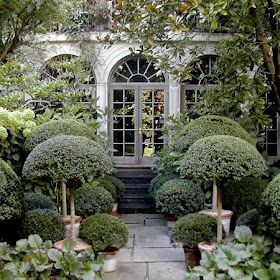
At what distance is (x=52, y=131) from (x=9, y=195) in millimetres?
1449

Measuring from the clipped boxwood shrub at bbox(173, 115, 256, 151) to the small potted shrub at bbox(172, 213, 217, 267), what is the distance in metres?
1.31

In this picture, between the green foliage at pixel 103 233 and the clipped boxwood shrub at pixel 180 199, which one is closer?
the green foliage at pixel 103 233

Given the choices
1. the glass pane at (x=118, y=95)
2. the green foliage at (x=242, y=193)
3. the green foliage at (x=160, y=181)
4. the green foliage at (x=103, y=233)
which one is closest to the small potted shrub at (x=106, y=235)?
the green foliage at (x=103, y=233)

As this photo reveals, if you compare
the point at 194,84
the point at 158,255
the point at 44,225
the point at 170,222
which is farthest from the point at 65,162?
the point at 194,84

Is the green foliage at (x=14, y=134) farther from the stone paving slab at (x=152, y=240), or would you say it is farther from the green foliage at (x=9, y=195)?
the stone paving slab at (x=152, y=240)

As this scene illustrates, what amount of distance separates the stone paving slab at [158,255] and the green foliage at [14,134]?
1.84 m

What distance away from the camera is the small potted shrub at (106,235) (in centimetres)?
443

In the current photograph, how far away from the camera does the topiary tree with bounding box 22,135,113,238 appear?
4121 millimetres

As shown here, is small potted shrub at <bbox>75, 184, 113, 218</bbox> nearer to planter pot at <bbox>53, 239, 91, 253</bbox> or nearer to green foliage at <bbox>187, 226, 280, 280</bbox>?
planter pot at <bbox>53, 239, 91, 253</bbox>

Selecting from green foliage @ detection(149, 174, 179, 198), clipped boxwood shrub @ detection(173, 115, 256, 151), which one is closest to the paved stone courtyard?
green foliage @ detection(149, 174, 179, 198)

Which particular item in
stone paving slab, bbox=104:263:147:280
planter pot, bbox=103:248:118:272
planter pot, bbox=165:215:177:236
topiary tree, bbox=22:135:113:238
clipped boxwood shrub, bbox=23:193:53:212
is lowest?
stone paving slab, bbox=104:263:147:280

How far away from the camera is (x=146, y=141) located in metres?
9.99

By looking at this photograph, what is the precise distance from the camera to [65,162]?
413 centimetres

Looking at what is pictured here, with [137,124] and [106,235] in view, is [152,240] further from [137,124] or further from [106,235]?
[137,124]
